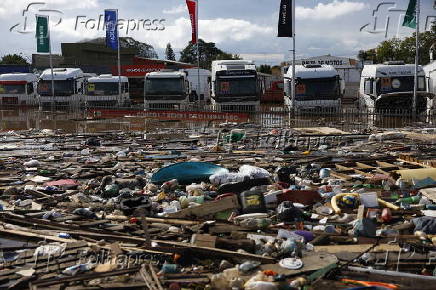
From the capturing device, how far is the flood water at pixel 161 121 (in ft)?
72.1

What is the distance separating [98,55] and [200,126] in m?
52.8

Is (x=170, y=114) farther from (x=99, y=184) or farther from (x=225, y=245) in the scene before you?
(x=225, y=245)

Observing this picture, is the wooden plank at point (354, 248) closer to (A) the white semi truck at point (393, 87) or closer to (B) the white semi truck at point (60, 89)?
(A) the white semi truck at point (393, 87)

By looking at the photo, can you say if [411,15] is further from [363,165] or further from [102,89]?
[102,89]

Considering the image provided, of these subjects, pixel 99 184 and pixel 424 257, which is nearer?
pixel 424 257

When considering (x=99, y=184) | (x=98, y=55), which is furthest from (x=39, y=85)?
(x=98, y=55)

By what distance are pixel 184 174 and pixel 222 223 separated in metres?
3.11

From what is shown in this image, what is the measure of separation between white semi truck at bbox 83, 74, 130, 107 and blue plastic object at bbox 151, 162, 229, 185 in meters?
21.8

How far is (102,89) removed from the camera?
31.6m

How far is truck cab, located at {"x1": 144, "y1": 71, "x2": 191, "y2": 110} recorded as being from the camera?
27922 millimetres

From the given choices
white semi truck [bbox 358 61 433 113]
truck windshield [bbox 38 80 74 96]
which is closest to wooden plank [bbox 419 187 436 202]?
white semi truck [bbox 358 61 433 113]

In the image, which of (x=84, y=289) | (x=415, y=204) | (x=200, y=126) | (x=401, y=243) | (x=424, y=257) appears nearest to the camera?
→ (x=84, y=289)

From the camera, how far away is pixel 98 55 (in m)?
71.9

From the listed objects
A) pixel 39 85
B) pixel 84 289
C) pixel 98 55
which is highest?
pixel 98 55
